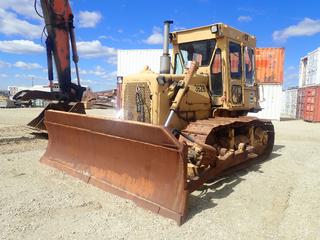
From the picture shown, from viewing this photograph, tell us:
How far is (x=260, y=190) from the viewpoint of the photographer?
17.4 ft

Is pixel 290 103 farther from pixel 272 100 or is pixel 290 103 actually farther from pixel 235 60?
pixel 235 60

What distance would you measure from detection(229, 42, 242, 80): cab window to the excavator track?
36.7 inches

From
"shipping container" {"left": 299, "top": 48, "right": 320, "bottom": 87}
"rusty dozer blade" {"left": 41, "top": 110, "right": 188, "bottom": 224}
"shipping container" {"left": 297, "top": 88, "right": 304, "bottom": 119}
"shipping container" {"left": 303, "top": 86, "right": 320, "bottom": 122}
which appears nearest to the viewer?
"rusty dozer blade" {"left": 41, "top": 110, "right": 188, "bottom": 224}

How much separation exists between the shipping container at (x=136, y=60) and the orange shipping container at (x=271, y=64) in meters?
6.62

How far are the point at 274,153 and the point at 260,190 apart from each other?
3.65m

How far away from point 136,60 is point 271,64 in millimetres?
8868

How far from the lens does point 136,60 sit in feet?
75.9

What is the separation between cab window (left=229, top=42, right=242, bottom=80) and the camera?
6621 millimetres

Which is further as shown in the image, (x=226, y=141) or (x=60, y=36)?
Result: (x=60, y=36)

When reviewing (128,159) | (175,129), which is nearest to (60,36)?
(175,129)

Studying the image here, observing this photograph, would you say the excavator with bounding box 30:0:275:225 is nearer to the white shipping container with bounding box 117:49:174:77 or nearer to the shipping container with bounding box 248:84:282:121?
the shipping container with bounding box 248:84:282:121

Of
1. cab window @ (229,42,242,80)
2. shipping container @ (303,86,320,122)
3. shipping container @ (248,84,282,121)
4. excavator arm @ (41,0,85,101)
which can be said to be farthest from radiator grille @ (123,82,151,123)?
shipping container @ (303,86,320,122)

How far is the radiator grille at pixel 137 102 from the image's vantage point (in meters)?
5.78

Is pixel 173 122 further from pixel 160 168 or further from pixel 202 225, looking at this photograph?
pixel 202 225
